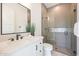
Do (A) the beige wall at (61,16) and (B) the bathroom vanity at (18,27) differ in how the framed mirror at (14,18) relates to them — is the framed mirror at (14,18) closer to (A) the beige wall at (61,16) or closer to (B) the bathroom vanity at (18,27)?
(B) the bathroom vanity at (18,27)

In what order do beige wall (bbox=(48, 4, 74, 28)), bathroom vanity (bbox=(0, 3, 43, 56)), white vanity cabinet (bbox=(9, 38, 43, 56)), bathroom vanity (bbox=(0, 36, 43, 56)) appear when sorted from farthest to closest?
beige wall (bbox=(48, 4, 74, 28)) < bathroom vanity (bbox=(0, 3, 43, 56)) < white vanity cabinet (bbox=(9, 38, 43, 56)) < bathroom vanity (bbox=(0, 36, 43, 56))

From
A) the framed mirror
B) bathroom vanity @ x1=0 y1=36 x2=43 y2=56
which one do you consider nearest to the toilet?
bathroom vanity @ x1=0 y1=36 x2=43 y2=56

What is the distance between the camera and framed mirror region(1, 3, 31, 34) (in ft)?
5.22

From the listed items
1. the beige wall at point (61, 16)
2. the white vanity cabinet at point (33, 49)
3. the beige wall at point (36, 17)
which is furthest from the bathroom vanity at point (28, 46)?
the beige wall at point (61, 16)

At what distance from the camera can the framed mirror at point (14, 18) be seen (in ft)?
5.22

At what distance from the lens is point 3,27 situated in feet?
5.16

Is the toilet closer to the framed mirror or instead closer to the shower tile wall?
the shower tile wall

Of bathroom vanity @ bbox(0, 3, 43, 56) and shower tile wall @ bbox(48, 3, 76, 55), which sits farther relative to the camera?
shower tile wall @ bbox(48, 3, 76, 55)

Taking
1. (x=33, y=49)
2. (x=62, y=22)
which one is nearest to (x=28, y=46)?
(x=33, y=49)

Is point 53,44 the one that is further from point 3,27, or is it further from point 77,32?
point 3,27

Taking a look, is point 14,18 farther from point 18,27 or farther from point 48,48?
point 48,48

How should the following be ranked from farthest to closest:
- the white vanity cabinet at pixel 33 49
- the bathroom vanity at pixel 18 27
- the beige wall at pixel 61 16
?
the beige wall at pixel 61 16 < the bathroom vanity at pixel 18 27 < the white vanity cabinet at pixel 33 49

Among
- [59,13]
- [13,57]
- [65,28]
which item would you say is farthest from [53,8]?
[13,57]

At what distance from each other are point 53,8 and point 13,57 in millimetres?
894
